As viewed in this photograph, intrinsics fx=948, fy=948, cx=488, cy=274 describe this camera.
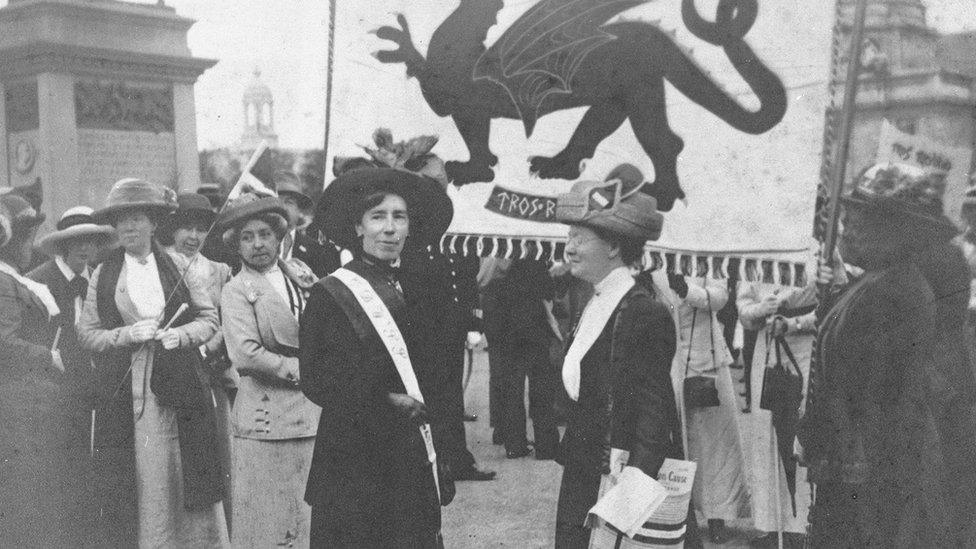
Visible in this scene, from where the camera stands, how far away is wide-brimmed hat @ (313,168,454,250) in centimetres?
353

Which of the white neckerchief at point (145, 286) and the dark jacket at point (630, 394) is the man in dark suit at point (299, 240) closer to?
the white neckerchief at point (145, 286)

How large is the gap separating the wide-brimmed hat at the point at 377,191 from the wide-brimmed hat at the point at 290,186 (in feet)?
5.34

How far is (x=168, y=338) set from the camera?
4.39 meters

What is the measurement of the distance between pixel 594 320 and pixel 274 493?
176 centimetres

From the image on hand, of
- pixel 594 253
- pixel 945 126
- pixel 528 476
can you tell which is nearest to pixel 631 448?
pixel 594 253

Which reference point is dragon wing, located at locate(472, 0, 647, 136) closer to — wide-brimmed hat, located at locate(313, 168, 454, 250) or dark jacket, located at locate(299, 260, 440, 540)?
wide-brimmed hat, located at locate(313, 168, 454, 250)

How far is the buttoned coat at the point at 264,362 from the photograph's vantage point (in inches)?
163

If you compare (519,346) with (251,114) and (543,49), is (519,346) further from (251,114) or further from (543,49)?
(543,49)

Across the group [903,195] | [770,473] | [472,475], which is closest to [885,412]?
[903,195]

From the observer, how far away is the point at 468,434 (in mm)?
7621

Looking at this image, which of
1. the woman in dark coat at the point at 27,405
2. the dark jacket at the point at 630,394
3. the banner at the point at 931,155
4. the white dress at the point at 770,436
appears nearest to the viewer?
the dark jacket at the point at 630,394

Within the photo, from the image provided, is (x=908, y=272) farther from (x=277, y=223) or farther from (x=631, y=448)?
(x=277, y=223)

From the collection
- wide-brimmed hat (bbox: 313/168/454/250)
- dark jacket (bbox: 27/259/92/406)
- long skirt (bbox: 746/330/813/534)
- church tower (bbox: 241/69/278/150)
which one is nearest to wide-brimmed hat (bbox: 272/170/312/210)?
church tower (bbox: 241/69/278/150)

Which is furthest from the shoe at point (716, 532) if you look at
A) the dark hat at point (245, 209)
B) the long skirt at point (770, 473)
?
the dark hat at point (245, 209)
